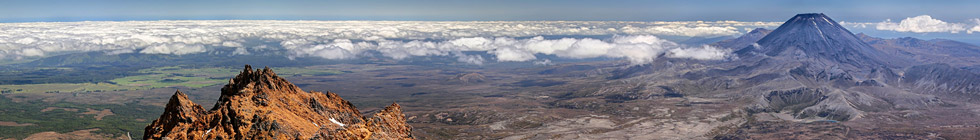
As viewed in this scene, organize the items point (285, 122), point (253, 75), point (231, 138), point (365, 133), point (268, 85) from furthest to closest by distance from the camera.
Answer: point (253, 75)
point (268, 85)
point (285, 122)
point (231, 138)
point (365, 133)

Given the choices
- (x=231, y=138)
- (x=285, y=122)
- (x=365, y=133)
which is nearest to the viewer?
(x=365, y=133)

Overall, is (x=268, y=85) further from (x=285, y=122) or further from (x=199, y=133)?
(x=199, y=133)

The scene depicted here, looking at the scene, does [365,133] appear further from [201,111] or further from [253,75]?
[253,75]

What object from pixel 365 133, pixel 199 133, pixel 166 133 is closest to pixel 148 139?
pixel 166 133

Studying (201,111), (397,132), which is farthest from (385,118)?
(201,111)

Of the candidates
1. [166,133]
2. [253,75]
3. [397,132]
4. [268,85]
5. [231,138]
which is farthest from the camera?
[253,75]

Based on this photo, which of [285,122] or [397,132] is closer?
[285,122]
